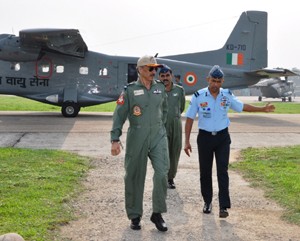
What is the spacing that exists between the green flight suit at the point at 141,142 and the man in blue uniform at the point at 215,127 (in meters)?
0.84

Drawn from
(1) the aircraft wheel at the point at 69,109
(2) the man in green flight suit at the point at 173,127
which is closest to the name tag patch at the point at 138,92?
(2) the man in green flight suit at the point at 173,127

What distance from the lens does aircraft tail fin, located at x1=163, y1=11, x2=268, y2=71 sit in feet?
86.9

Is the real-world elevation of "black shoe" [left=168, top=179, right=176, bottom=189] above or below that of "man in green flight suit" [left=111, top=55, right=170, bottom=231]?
below

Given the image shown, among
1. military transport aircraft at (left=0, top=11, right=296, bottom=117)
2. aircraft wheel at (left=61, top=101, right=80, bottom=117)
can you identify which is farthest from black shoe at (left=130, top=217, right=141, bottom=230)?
aircraft wheel at (left=61, top=101, right=80, bottom=117)

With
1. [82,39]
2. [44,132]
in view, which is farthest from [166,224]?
[82,39]

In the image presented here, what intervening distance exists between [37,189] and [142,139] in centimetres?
245

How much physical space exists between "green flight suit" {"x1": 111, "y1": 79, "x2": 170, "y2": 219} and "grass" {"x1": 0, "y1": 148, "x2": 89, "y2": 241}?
35.9 inches

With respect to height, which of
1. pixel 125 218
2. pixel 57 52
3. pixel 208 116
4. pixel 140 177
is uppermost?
pixel 57 52

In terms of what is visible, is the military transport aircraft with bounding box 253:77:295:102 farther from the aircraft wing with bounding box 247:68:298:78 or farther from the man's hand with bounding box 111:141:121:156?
the man's hand with bounding box 111:141:121:156

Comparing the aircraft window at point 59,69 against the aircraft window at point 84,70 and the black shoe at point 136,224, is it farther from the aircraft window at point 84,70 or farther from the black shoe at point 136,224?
the black shoe at point 136,224

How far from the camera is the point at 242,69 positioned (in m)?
26.2

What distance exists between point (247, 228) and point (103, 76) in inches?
675

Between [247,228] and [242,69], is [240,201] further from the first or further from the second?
[242,69]

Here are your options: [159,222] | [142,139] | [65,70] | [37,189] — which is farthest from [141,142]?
[65,70]
